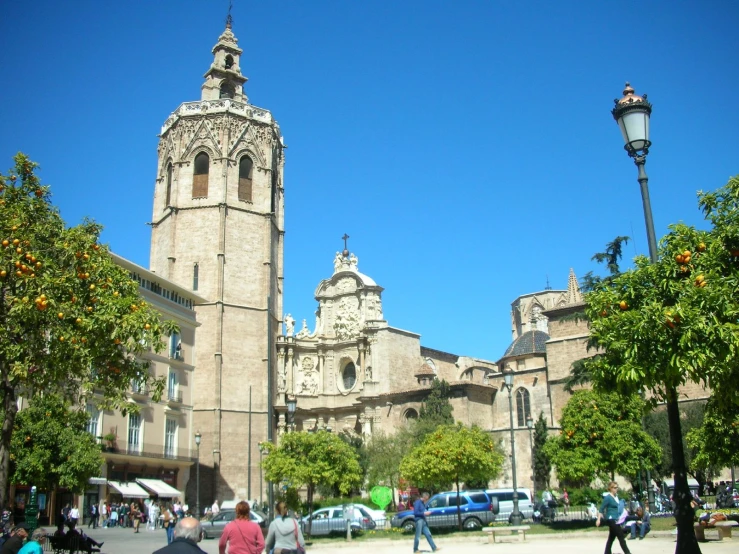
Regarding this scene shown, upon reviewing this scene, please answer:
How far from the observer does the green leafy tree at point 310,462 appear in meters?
23.9

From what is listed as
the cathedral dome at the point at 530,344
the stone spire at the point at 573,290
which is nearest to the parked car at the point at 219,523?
the cathedral dome at the point at 530,344

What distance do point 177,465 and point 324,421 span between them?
14720mm

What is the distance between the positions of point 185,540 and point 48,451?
19.5m

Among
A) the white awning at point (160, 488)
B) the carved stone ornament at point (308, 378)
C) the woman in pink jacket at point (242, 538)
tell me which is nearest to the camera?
the woman in pink jacket at point (242, 538)

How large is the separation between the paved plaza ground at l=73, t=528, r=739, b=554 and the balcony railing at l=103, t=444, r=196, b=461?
31.3 ft

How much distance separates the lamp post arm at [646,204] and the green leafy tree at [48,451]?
18.5m

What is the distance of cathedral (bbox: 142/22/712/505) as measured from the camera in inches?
1702

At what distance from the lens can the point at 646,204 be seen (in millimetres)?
8820

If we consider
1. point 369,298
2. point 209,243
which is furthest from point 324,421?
point 209,243

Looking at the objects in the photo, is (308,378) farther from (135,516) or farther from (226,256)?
(135,516)

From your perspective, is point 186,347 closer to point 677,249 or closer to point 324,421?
point 324,421

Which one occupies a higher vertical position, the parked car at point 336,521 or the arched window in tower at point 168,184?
the arched window in tower at point 168,184

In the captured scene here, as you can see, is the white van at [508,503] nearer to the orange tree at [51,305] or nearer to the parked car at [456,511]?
the parked car at [456,511]

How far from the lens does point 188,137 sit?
4891 centimetres
